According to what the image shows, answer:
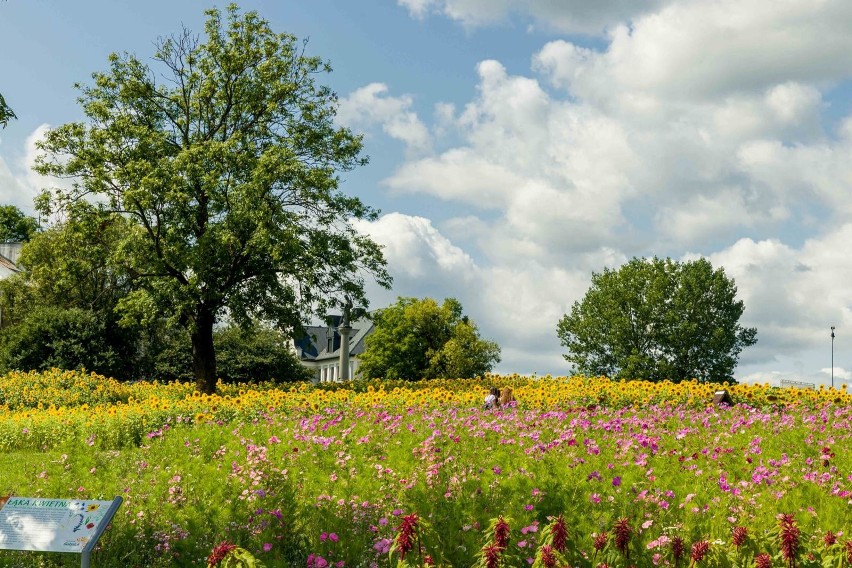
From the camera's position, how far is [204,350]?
2731 centimetres

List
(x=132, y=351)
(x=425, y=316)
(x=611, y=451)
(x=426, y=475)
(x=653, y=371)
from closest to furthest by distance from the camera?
(x=426, y=475) → (x=611, y=451) → (x=132, y=351) → (x=653, y=371) → (x=425, y=316)

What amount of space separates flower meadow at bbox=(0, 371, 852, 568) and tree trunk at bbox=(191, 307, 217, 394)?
38.2ft

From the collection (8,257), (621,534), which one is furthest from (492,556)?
(8,257)

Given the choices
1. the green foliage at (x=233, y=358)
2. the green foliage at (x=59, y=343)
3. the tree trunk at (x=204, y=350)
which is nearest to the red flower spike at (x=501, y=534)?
the tree trunk at (x=204, y=350)

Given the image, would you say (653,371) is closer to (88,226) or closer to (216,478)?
(88,226)

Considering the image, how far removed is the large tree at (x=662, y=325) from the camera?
44.9 metres

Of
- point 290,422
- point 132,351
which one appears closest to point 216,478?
point 290,422

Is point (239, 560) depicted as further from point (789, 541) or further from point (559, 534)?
point (789, 541)

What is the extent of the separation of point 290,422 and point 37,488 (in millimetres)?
3904

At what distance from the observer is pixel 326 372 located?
9262cm

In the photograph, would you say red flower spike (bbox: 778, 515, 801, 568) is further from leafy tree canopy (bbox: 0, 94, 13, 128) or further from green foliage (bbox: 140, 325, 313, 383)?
green foliage (bbox: 140, 325, 313, 383)

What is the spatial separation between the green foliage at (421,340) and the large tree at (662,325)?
28.0 feet

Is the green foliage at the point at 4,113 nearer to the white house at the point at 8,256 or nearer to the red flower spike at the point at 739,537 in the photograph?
the red flower spike at the point at 739,537

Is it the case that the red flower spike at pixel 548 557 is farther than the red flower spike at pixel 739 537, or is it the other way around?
the red flower spike at pixel 739 537
